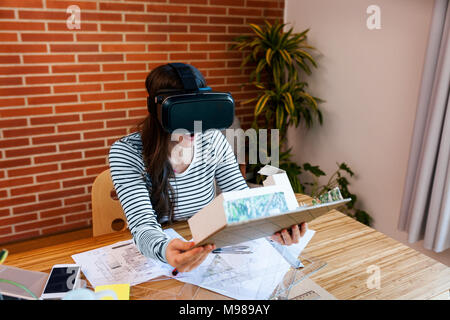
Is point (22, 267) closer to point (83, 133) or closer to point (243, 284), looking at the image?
point (243, 284)

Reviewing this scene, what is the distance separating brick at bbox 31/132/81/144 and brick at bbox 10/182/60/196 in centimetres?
31

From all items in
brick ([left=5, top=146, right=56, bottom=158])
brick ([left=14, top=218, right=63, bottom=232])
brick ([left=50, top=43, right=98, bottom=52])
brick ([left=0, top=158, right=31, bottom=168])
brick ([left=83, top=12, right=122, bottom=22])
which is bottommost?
brick ([left=14, top=218, right=63, bottom=232])

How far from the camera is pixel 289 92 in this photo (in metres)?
2.99

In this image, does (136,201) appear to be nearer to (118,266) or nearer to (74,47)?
(118,266)

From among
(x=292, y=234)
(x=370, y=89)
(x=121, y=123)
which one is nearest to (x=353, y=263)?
(x=292, y=234)

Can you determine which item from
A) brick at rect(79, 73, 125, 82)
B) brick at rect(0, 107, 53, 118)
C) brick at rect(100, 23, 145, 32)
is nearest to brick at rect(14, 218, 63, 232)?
brick at rect(0, 107, 53, 118)

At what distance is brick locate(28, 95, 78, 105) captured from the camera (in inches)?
100

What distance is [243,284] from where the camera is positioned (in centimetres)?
112

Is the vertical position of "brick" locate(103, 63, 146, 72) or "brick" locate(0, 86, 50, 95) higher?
"brick" locate(103, 63, 146, 72)

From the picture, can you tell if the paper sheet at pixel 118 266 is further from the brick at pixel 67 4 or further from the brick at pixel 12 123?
the brick at pixel 67 4

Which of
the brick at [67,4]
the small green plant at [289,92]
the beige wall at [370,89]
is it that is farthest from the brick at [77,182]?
the beige wall at [370,89]

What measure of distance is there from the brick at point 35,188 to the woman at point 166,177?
152cm

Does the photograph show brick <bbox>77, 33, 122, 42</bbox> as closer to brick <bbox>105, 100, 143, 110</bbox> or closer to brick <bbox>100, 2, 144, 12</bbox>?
brick <bbox>100, 2, 144, 12</bbox>

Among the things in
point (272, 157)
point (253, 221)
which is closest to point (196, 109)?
point (253, 221)
